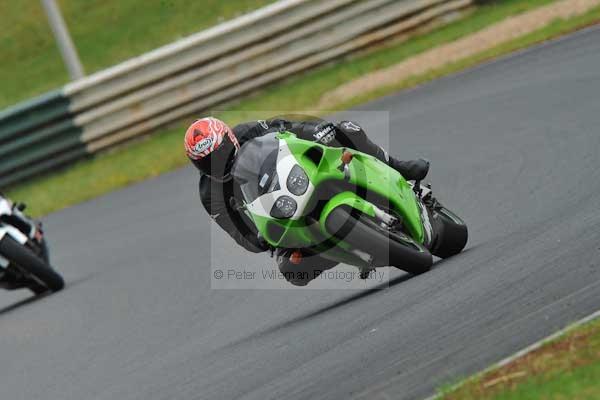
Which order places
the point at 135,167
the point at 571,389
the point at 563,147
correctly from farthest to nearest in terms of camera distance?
the point at 135,167
the point at 563,147
the point at 571,389

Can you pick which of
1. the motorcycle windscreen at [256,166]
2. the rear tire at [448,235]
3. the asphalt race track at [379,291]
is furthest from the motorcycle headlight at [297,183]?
the rear tire at [448,235]

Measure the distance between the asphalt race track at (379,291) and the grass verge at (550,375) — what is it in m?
0.22

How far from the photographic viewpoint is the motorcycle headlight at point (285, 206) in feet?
23.9

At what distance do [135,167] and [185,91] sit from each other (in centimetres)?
134

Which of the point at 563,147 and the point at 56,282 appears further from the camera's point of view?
the point at 56,282

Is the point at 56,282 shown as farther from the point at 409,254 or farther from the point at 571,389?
the point at 571,389

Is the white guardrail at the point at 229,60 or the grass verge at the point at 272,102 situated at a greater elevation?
the white guardrail at the point at 229,60

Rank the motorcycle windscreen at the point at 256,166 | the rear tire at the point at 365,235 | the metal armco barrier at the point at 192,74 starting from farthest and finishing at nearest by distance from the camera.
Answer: the metal armco barrier at the point at 192,74 → the motorcycle windscreen at the point at 256,166 → the rear tire at the point at 365,235

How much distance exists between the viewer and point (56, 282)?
447 inches

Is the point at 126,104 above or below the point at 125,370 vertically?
above

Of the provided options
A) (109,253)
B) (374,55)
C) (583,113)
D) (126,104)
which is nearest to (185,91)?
(126,104)

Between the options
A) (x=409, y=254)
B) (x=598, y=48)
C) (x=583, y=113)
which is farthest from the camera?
(x=598, y=48)

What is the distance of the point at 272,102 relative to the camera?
53.0ft

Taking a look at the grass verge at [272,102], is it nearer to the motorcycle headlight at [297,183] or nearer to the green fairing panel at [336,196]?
the green fairing panel at [336,196]
